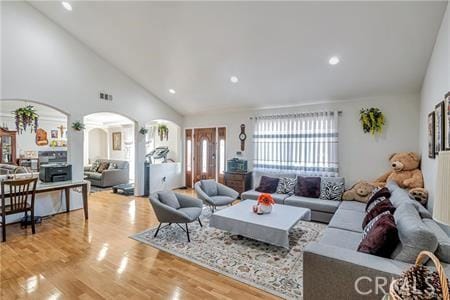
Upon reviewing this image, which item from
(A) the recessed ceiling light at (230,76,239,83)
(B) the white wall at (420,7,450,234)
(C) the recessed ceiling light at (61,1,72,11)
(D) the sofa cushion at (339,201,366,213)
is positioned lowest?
(D) the sofa cushion at (339,201,366,213)

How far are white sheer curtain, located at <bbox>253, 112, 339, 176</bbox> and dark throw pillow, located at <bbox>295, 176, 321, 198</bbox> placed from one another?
546mm

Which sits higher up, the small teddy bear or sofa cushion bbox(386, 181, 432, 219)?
sofa cushion bbox(386, 181, 432, 219)

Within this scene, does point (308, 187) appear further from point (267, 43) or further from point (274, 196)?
point (267, 43)

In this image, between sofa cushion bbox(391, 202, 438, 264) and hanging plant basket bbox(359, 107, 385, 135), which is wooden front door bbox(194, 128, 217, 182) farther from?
sofa cushion bbox(391, 202, 438, 264)

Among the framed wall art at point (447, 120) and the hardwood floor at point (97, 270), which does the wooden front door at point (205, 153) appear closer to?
the hardwood floor at point (97, 270)

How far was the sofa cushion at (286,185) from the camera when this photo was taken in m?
5.08

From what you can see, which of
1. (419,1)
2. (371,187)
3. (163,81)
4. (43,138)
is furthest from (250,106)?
(43,138)

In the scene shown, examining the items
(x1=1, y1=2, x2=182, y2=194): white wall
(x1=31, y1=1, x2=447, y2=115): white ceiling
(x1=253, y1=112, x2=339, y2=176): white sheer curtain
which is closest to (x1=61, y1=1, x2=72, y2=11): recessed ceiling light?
(x1=31, y1=1, x2=447, y2=115): white ceiling

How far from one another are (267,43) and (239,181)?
11.2 feet

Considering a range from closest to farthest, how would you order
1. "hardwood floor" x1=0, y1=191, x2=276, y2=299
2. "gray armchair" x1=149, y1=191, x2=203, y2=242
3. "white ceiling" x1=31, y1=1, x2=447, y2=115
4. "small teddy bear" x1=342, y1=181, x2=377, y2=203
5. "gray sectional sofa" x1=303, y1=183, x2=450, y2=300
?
1. "gray sectional sofa" x1=303, y1=183, x2=450, y2=300
2. "hardwood floor" x1=0, y1=191, x2=276, y2=299
3. "white ceiling" x1=31, y1=1, x2=447, y2=115
4. "gray armchair" x1=149, y1=191, x2=203, y2=242
5. "small teddy bear" x1=342, y1=181, x2=377, y2=203

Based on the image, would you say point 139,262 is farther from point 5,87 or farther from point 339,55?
point 339,55

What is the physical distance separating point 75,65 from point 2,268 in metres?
3.91

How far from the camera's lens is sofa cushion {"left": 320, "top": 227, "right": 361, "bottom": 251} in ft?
8.32

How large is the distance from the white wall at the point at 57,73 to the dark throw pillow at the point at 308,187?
4.45 metres
